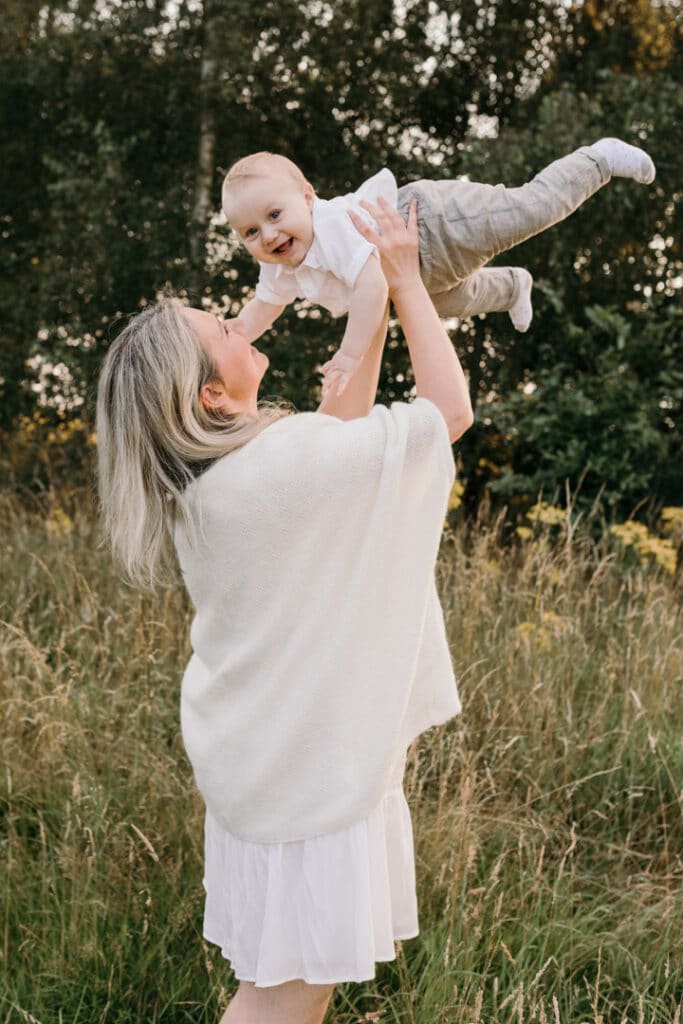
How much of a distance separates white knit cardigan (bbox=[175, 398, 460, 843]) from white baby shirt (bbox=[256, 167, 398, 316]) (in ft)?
1.71

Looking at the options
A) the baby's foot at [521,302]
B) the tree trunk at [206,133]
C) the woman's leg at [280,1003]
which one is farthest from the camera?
the tree trunk at [206,133]

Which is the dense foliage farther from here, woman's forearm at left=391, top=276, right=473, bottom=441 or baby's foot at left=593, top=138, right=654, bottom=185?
woman's forearm at left=391, top=276, right=473, bottom=441

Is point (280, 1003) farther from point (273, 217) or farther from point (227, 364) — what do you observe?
point (273, 217)

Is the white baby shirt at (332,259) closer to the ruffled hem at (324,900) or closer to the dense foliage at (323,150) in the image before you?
the ruffled hem at (324,900)

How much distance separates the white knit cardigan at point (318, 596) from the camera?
1534mm

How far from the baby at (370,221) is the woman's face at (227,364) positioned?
188 mm

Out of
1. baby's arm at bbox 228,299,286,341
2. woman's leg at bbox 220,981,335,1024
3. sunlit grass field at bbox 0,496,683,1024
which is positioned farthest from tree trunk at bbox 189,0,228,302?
woman's leg at bbox 220,981,335,1024

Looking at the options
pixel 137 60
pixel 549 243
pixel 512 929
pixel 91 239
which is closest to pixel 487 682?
pixel 512 929

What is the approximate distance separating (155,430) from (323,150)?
601 centimetres

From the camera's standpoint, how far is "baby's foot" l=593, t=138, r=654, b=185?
2127mm

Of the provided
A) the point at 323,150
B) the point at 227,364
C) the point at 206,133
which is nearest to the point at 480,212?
the point at 227,364

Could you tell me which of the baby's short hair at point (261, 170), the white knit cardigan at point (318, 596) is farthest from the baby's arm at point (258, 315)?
the white knit cardigan at point (318, 596)

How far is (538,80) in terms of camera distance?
7.07 metres

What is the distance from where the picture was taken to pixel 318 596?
1.58 metres
